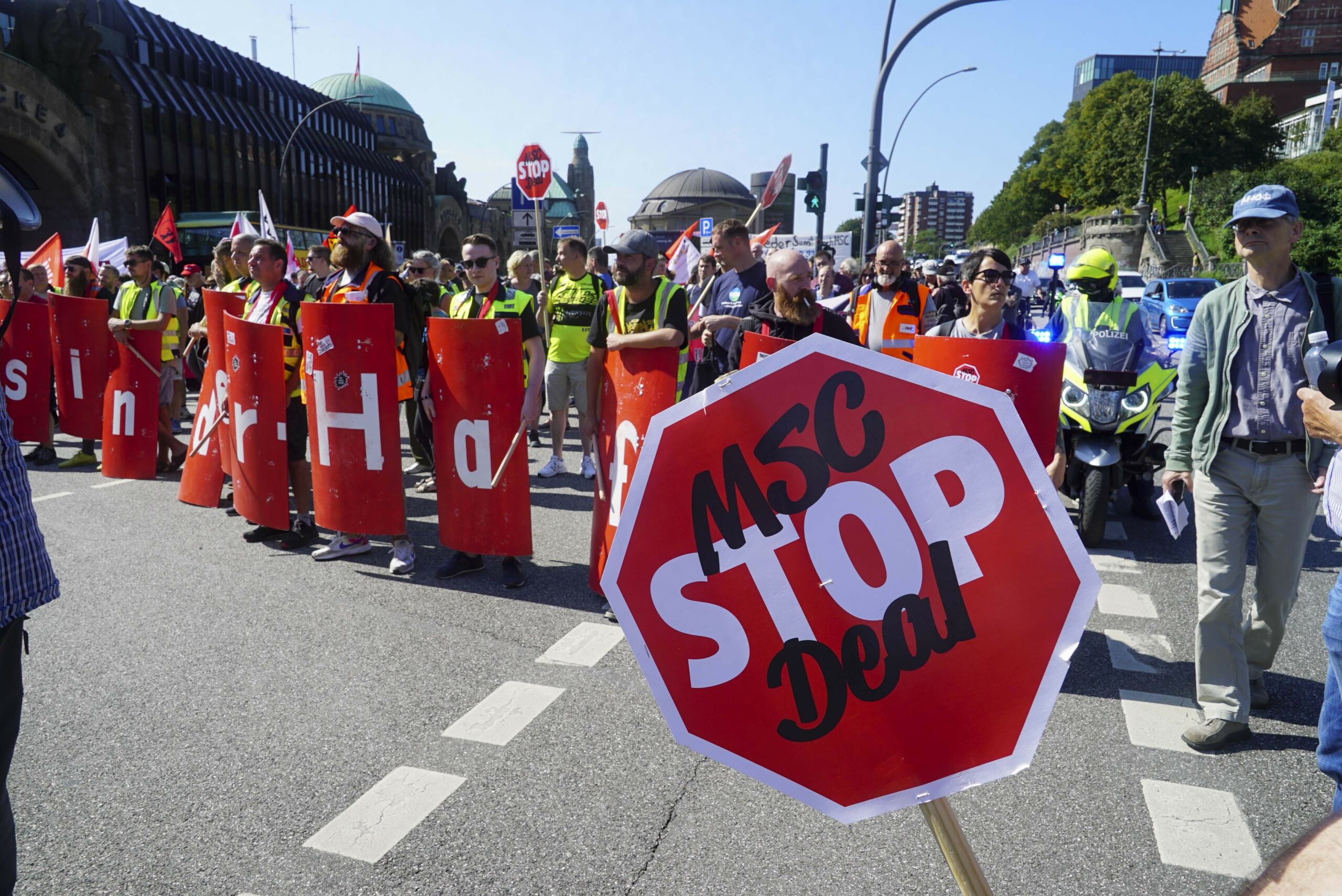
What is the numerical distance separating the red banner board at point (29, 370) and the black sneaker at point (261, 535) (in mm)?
3843

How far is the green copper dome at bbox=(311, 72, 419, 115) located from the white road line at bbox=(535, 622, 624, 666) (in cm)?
8874

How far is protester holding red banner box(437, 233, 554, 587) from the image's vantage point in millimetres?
5383

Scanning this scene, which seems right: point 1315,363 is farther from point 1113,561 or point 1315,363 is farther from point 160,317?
point 160,317

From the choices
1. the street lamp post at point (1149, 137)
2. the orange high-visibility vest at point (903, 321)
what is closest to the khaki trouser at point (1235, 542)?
the orange high-visibility vest at point (903, 321)

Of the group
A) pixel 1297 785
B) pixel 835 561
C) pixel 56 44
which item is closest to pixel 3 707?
pixel 835 561

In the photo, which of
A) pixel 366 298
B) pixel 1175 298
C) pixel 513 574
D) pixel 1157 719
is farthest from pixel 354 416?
pixel 1175 298

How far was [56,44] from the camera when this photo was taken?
34.6 m

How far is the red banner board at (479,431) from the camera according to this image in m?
5.26

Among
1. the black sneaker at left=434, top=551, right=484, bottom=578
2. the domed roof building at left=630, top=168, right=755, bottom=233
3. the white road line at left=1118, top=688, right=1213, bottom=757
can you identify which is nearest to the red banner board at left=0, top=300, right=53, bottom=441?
the black sneaker at left=434, top=551, right=484, bottom=578

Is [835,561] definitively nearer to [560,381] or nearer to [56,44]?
[560,381]

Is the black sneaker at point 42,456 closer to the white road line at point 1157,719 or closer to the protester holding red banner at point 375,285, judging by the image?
the protester holding red banner at point 375,285

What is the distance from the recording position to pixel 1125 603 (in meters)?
5.16

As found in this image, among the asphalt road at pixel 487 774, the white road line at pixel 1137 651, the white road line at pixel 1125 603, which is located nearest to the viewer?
the asphalt road at pixel 487 774

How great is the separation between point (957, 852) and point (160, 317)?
8470mm
